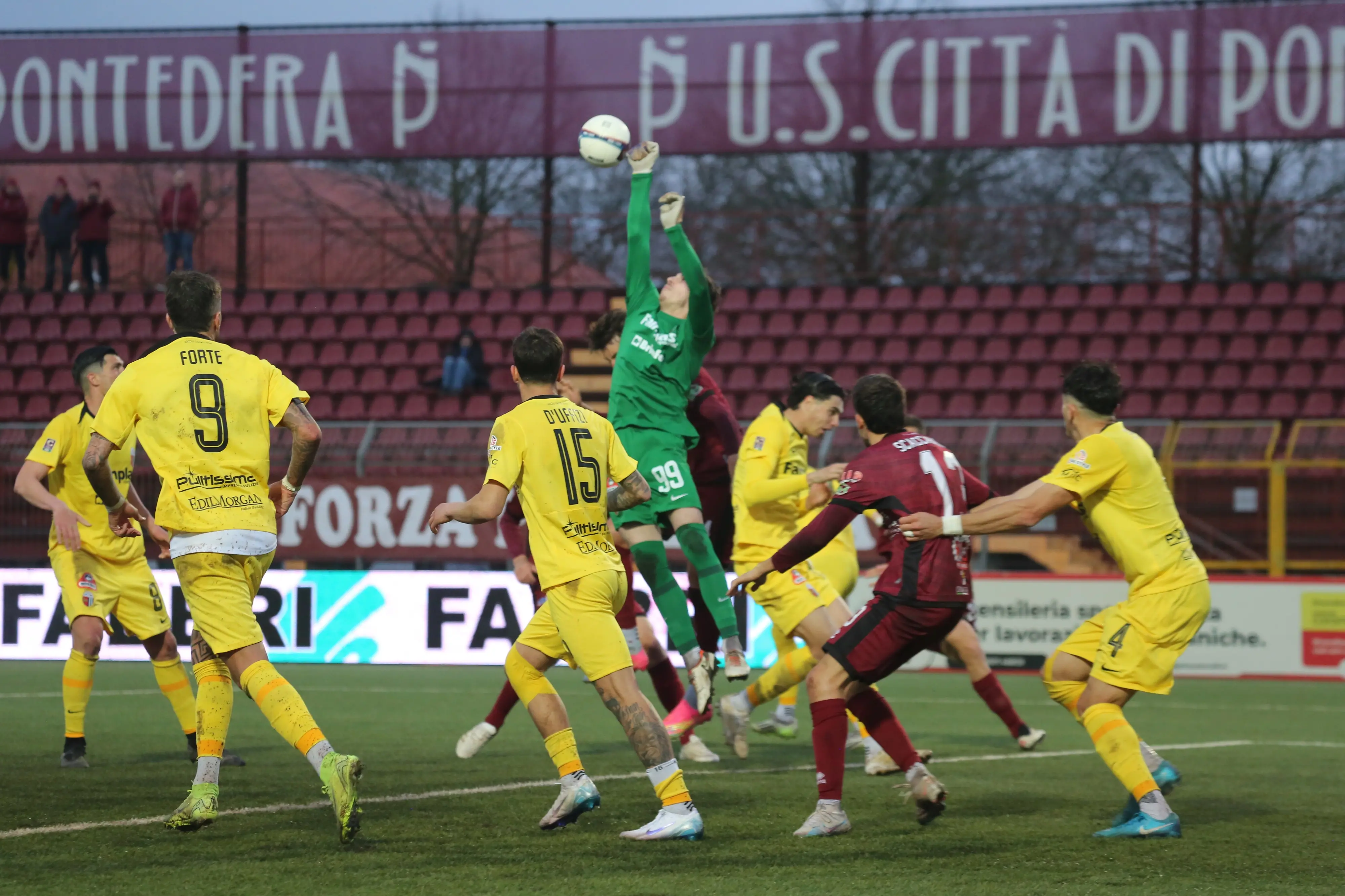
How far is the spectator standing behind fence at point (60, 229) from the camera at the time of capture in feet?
78.5

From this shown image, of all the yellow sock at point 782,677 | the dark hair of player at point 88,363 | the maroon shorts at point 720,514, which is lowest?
the yellow sock at point 782,677

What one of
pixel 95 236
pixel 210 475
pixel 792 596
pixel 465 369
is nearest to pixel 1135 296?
pixel 465 369

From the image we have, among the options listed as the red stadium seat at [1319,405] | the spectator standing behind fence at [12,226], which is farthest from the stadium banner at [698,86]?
the red stadium seat at [1319,405]

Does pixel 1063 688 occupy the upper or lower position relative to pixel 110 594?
lower

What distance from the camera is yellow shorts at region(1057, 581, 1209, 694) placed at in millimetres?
6195

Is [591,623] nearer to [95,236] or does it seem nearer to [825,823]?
[825,823]

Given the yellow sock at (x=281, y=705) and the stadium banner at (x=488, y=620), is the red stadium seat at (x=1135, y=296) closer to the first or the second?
the stadium banner at (x=488, y=620)

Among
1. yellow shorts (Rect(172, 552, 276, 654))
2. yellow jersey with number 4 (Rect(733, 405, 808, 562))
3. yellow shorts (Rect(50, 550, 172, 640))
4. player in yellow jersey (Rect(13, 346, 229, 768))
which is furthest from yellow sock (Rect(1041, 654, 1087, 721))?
yellow shorts (Rect(50, 550, 172, 640))

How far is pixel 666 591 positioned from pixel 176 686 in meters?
2.81

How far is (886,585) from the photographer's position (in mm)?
6086

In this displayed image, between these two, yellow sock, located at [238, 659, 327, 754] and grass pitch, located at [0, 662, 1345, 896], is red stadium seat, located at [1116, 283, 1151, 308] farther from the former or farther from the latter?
yellow sock, located at [238, 659, 327, 754]

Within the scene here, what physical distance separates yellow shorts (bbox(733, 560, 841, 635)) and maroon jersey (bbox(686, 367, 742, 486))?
67 cm

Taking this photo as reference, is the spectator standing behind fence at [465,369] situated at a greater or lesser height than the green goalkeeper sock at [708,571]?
greater

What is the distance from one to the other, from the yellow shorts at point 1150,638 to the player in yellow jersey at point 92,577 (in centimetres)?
447
